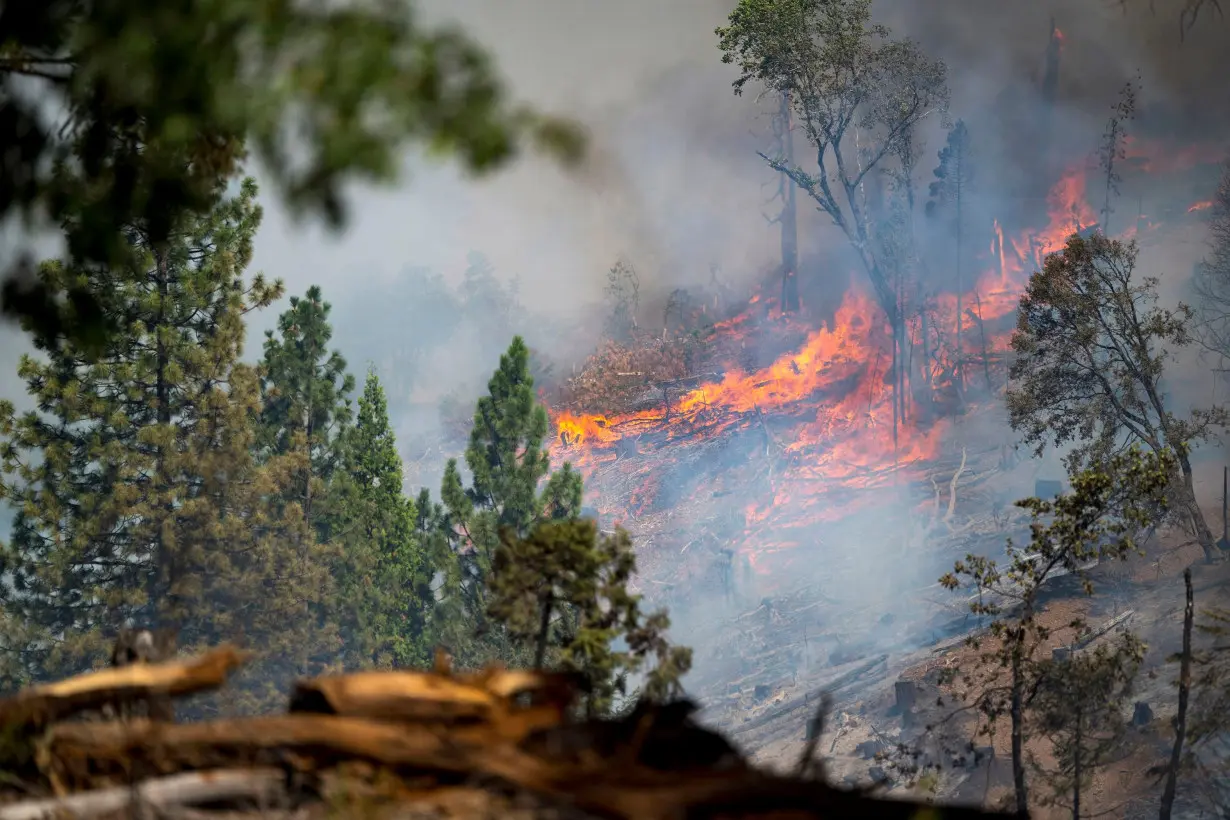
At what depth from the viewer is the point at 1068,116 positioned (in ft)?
229

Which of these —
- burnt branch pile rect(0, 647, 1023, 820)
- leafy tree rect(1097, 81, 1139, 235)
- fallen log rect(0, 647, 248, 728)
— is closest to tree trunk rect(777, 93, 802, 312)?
leafy tree rect(1097, 81, 1139, 235)

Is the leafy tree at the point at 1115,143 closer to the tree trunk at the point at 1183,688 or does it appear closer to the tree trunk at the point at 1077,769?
the tree trunk at the point at 1183,688

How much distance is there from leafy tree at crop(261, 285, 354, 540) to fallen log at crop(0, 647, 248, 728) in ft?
113

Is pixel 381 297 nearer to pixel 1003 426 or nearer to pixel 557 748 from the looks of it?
pixel 1003 426

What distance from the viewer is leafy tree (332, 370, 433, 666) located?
1547 inches

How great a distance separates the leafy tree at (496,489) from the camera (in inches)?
1496

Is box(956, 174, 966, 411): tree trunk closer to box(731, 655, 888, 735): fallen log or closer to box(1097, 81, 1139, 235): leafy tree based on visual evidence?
box(1097, 81, 1139, 235): leafy tree

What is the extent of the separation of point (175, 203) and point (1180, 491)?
Answer: 34.0 m

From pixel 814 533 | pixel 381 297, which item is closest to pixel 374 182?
pixel 814 533

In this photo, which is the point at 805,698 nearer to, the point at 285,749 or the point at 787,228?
the point at 285,749

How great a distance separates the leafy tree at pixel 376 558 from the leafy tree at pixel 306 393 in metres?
0.85

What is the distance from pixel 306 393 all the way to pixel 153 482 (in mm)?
7356

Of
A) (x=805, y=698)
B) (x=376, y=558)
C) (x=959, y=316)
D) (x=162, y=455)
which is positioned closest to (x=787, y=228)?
(x=959, y=316)

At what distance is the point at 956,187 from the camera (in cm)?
6875
